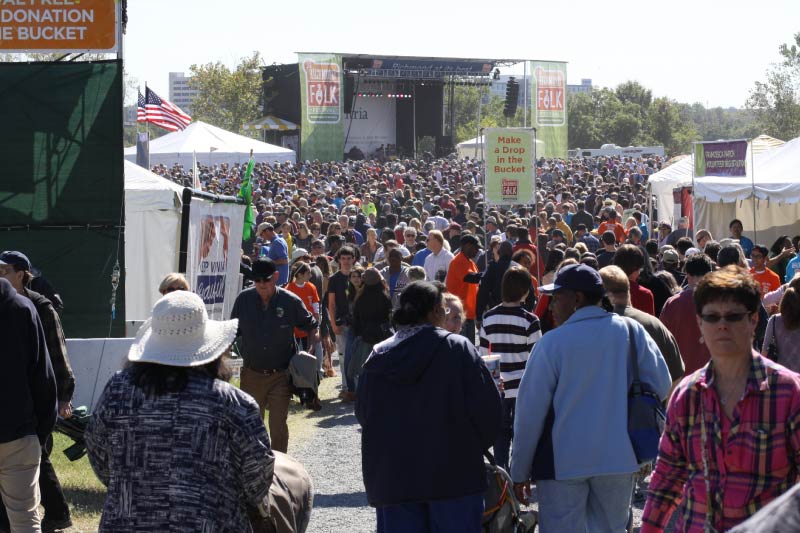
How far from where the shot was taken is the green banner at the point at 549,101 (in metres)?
58.4

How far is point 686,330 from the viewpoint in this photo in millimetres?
7562

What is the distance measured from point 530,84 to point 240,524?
55.9 metres

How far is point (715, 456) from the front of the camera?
3.15 metres

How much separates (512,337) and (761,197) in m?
12.6

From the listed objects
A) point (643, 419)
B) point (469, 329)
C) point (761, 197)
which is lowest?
point (469, 329)

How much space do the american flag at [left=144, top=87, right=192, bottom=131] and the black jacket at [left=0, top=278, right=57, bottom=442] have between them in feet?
52.1

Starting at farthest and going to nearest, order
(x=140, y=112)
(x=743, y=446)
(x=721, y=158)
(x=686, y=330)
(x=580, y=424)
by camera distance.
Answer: (x=140, y=112) → (x=721, y=158) → (x=686, y=330) → (x=580, y=424) → (x=743, y=446)

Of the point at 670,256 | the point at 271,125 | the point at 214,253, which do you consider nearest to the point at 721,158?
the point at 670,256

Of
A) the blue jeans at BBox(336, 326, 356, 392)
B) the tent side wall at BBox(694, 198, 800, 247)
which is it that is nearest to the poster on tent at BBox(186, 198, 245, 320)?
the blue jeans at BBox(336, 326, 356, 392)

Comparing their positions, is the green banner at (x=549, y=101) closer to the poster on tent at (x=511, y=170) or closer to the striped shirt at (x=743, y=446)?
the poster on tent at (x=511, y=170)

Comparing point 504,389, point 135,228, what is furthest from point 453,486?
point 135,228

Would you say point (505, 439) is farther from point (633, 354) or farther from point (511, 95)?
point (511, 95)

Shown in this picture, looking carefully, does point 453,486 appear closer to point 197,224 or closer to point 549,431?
point 549,431

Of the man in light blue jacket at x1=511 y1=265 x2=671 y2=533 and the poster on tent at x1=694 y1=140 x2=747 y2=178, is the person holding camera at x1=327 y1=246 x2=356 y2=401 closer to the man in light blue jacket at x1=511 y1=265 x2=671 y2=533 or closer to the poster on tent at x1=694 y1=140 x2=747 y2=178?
the man in light blue jacket at x1=511 y1=265 x2=671 y2=533
